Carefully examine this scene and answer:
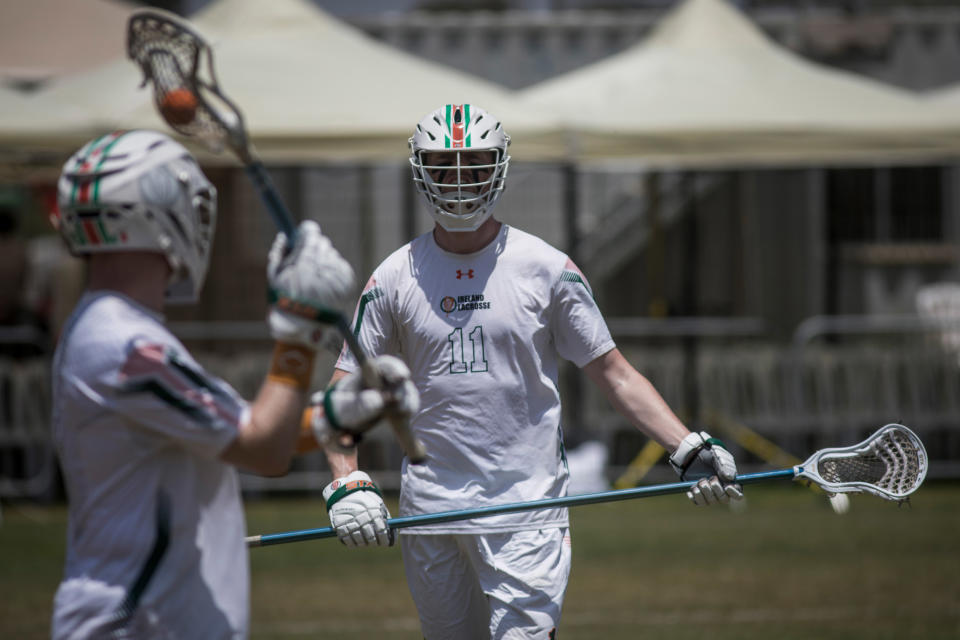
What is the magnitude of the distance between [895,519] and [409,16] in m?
9.84

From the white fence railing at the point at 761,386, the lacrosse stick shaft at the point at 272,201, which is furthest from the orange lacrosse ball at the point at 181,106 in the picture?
the white fence railing at the point at 761,386

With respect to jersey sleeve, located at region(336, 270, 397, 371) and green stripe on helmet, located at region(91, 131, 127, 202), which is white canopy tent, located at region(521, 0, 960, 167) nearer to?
jersey sleeve, located at region(336, 270, 397, 371)

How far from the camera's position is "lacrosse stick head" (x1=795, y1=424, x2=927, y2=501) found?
4883mm

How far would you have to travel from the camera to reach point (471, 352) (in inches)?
192

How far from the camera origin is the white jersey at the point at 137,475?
323 cm

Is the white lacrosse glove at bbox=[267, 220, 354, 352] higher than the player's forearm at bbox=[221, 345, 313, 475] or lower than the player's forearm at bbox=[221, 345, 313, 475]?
higher

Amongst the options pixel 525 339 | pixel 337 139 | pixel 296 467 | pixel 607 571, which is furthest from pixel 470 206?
pixel 296 467

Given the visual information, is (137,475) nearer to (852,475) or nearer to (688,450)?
(688,450)

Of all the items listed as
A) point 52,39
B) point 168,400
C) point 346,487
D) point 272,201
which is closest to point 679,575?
point 346,487

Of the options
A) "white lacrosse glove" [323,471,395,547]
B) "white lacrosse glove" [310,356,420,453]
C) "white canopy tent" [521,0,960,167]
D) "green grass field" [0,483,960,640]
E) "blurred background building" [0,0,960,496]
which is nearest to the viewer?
"white lacrosse glove" [310,356,420,453]

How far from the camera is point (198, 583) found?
3.31 meters

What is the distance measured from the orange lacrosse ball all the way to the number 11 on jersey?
51.1 inches

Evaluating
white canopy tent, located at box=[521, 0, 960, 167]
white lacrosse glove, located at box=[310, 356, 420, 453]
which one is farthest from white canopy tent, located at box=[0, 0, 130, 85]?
white lacrosse glove, located at box=[310, 356, 420, 453]

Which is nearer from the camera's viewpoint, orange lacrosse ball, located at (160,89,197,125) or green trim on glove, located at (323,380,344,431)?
green trim on glove, located at (323,380,344,431)
